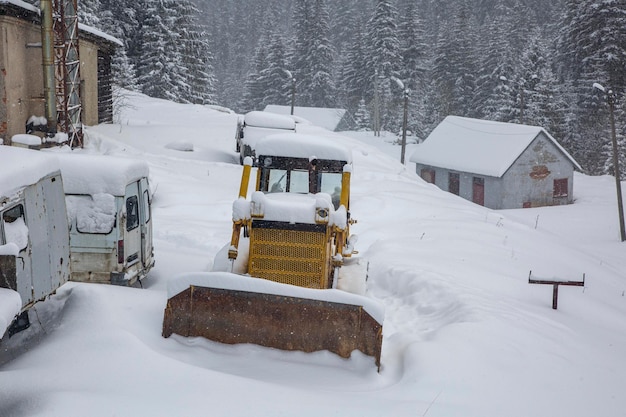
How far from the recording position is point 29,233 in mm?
8578

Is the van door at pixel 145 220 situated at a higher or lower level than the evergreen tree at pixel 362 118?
lower

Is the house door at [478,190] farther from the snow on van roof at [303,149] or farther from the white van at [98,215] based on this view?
the white van at [98,215]

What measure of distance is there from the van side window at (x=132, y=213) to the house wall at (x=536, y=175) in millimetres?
32200

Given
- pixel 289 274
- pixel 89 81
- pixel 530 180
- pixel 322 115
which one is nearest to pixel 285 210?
pixel 289 274

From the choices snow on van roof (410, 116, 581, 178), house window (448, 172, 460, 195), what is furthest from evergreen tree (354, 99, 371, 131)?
house window (448, 172, 460, 195)

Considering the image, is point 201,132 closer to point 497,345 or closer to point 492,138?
point 492,138

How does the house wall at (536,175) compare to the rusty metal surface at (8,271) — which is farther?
the house wall at (536,175)

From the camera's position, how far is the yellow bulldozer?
855 centimetres

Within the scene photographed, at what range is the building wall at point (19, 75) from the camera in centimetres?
2128

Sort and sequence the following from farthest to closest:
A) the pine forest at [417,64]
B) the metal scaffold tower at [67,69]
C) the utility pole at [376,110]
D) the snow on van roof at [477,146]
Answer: the utility pole at [376,110]
the pine forest at [417,64]
the snow on van roof at [477,146]
the metal scaffold tower at [67,69]

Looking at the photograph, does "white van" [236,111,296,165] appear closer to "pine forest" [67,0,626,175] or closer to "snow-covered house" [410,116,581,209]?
"pine forest" [67,0,626,175]

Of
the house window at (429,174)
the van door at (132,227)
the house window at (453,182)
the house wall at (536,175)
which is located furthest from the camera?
the house window at (429,174)

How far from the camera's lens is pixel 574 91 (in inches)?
2432

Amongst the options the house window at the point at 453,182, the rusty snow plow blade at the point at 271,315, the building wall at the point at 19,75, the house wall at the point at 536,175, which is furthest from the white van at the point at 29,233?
the house window at the point at 453,182
